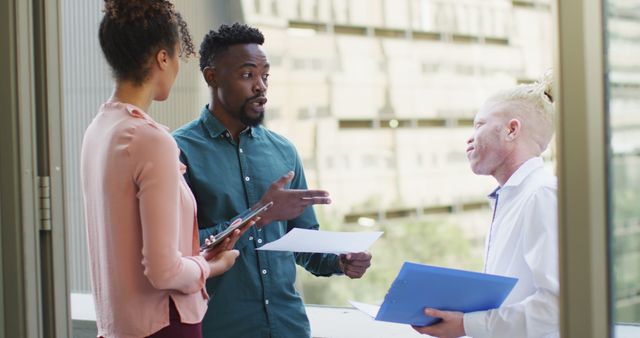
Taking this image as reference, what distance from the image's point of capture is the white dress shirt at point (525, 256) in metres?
1.65

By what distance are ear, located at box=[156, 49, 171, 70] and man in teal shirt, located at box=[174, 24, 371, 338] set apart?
476mm

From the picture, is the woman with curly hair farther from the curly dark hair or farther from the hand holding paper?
the hand holding paper

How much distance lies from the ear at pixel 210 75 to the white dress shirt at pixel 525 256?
0.83 metres

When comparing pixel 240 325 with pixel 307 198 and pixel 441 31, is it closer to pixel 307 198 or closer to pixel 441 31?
pixel 307 198

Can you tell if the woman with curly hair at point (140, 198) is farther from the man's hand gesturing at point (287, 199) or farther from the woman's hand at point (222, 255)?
the man's hand gesturing at point (287, 199)

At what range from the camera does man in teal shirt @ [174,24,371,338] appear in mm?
2020

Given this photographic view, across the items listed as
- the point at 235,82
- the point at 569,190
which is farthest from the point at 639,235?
the point at 235,82

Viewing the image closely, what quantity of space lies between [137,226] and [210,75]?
2.93 feet

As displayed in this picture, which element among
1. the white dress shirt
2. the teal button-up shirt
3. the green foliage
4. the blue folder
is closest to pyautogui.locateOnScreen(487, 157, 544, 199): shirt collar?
the white dress shirt

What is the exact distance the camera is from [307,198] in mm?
1887

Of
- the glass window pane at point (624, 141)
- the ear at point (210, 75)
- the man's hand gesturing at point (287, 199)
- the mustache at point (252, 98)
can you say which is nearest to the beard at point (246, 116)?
the mustache at point (252, 98)

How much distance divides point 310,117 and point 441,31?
3853mm

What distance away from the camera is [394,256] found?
15.7 meters

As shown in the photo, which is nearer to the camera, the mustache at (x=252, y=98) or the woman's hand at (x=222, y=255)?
the woman's hand at (x=222, y=255)
